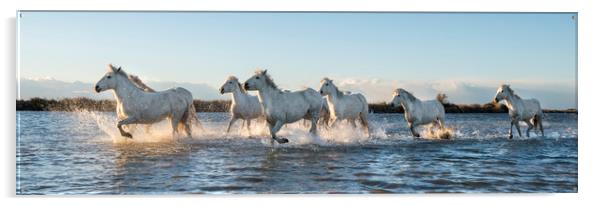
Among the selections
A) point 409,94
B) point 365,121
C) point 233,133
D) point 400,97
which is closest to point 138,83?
point 233,133

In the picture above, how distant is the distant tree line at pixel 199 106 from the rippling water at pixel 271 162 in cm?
10

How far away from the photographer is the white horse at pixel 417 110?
8.50 m

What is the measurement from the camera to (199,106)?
8.42 metres

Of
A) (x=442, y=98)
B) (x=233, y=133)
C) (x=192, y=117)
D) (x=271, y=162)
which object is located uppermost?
(x=442, y=98)

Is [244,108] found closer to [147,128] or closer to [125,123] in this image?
[147,128]

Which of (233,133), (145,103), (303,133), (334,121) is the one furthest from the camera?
(233,133)

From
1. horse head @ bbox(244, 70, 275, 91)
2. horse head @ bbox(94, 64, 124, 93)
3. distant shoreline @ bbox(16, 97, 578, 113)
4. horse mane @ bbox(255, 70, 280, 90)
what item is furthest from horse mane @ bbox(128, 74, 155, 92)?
horse mane @ bbox(255, 70, 280, 90)

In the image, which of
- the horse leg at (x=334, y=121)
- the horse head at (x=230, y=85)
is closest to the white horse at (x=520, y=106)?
the horse leg at (x=334, y=121)

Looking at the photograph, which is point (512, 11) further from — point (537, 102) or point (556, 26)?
point (537, 102)

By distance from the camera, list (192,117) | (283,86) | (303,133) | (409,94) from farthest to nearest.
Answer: (303,133) → (192,117) → (409,94) → (283,86)

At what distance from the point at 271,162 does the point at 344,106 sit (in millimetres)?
2724

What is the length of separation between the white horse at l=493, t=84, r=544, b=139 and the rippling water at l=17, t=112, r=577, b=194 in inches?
8.1

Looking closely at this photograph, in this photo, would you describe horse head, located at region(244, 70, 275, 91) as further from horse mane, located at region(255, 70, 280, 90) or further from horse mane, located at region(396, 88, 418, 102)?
horse mane, located at region(396, 88, 418, 102)

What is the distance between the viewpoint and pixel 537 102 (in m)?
8.02
